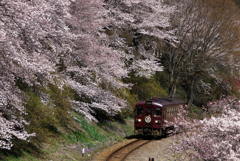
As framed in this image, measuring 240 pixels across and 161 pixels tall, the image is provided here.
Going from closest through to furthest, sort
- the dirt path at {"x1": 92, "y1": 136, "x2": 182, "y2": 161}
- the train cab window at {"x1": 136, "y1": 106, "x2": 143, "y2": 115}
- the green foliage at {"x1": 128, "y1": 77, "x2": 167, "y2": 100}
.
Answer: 1. the dirt path at {"x1": 92, "y1": 136, "x2": 182, "y2": 161}
2. the train cab window at {"x1": 136, "y1": 106, "x2": 143, "y2": 115}
3. the green foliage at {"x1": 128, "y1": 77, "x2": 167, "y2": 100}

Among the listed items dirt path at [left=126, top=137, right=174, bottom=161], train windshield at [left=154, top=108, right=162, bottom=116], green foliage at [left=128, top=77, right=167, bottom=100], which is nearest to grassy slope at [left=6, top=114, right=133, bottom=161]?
dirt path at [left=126, top=137, right=174, bottom=161]

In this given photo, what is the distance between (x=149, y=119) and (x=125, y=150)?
5.88 meters

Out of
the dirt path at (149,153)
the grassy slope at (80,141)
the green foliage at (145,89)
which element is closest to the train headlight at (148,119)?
the dirt path at (149,153)

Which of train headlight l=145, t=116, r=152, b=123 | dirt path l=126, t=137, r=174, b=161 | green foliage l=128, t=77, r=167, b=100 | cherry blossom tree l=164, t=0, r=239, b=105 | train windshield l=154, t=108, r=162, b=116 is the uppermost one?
cherry blossom tree l=164, t=0, r=239, b=105

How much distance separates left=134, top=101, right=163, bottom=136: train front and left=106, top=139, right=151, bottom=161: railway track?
1272mm

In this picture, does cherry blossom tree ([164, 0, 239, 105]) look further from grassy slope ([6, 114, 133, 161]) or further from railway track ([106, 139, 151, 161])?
railway track ([106, 139, 151, 161])

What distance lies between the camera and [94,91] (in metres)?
28.1

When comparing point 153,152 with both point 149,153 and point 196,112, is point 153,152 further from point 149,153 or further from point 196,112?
point 196,112

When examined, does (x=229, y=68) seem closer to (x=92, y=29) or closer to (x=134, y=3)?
(x=134, y=3)

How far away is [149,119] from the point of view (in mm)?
32844

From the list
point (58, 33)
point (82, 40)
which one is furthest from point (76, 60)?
point (58, 33)

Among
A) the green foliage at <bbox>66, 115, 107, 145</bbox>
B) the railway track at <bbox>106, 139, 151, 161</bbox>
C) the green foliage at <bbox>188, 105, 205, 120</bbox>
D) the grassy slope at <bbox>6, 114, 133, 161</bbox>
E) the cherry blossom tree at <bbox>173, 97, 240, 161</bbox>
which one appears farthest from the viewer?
the green foliage at <bbox>188, 105, 205, 120</bbox>

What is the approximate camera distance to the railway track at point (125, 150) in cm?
2499

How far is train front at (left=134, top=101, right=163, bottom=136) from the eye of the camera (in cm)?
3269
